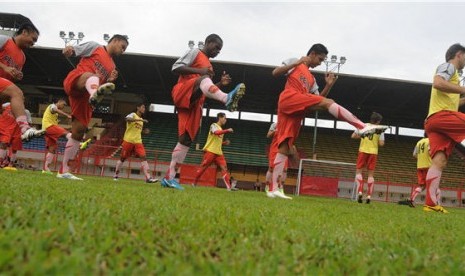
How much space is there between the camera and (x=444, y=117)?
5.56 m

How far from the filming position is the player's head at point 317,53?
6.37 metres

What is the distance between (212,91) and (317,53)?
74.7 inches

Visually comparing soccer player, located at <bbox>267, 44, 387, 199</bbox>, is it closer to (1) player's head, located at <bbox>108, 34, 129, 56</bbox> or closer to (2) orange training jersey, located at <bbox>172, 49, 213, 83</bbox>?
(2) orange training jersey, located at <bbox>172, 49, 213, 83</bbox>

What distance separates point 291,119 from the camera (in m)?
6.20

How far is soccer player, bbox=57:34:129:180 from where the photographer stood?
5.78 meters

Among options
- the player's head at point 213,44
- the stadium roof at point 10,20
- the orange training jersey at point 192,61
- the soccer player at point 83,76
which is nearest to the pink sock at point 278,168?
the orange training jersey at point 192,61

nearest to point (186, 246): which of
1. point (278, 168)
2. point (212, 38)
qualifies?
point (278, 168)

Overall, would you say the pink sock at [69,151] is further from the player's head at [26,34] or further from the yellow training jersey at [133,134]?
the yellow training jersey at [133,134]

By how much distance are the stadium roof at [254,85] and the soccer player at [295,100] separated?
18936 millimetres

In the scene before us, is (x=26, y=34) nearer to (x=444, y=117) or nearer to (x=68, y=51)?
(x=68, y=51)

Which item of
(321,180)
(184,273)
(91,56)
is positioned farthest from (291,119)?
(321,180)

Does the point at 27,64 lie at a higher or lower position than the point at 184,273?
higher

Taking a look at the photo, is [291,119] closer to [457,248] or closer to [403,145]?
[457,248]

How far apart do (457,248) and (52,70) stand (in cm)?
3170
